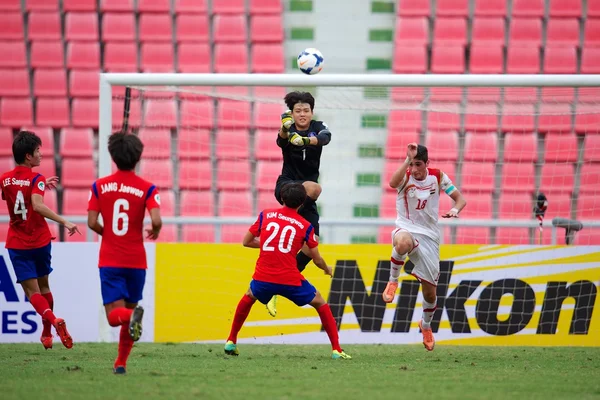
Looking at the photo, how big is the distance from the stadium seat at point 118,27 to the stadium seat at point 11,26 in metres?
1.43

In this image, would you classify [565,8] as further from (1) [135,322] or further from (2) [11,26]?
(1) [135,322]

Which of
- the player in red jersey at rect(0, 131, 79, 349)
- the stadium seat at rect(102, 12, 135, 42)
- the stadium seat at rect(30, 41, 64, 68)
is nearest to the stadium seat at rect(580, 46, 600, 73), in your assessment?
the stadium seat at rect(102, 12, 135, 42)

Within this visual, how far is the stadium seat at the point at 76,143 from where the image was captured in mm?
14219

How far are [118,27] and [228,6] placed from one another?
1.88 m

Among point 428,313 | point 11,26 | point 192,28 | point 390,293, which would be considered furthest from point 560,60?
point 11,26

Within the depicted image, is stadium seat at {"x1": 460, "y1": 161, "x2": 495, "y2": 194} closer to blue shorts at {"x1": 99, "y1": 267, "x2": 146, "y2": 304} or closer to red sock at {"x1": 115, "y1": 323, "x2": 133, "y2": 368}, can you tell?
blue shorts at {"x1": 99, "y1": 267, "x2": 146, "y2": 304}

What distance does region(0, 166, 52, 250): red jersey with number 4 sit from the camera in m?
8.26

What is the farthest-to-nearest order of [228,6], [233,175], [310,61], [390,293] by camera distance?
[228,6], [233,175], [310,61], [390,293]

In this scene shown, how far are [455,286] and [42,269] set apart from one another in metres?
4.55

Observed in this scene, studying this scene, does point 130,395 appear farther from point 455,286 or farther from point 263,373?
point 455,286

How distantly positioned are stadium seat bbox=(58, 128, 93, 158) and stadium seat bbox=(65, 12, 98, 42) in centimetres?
189

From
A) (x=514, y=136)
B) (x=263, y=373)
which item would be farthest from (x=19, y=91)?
(x=263, y=373)

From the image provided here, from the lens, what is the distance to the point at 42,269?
28.1 ft

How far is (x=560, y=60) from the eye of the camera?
48.8 feet
